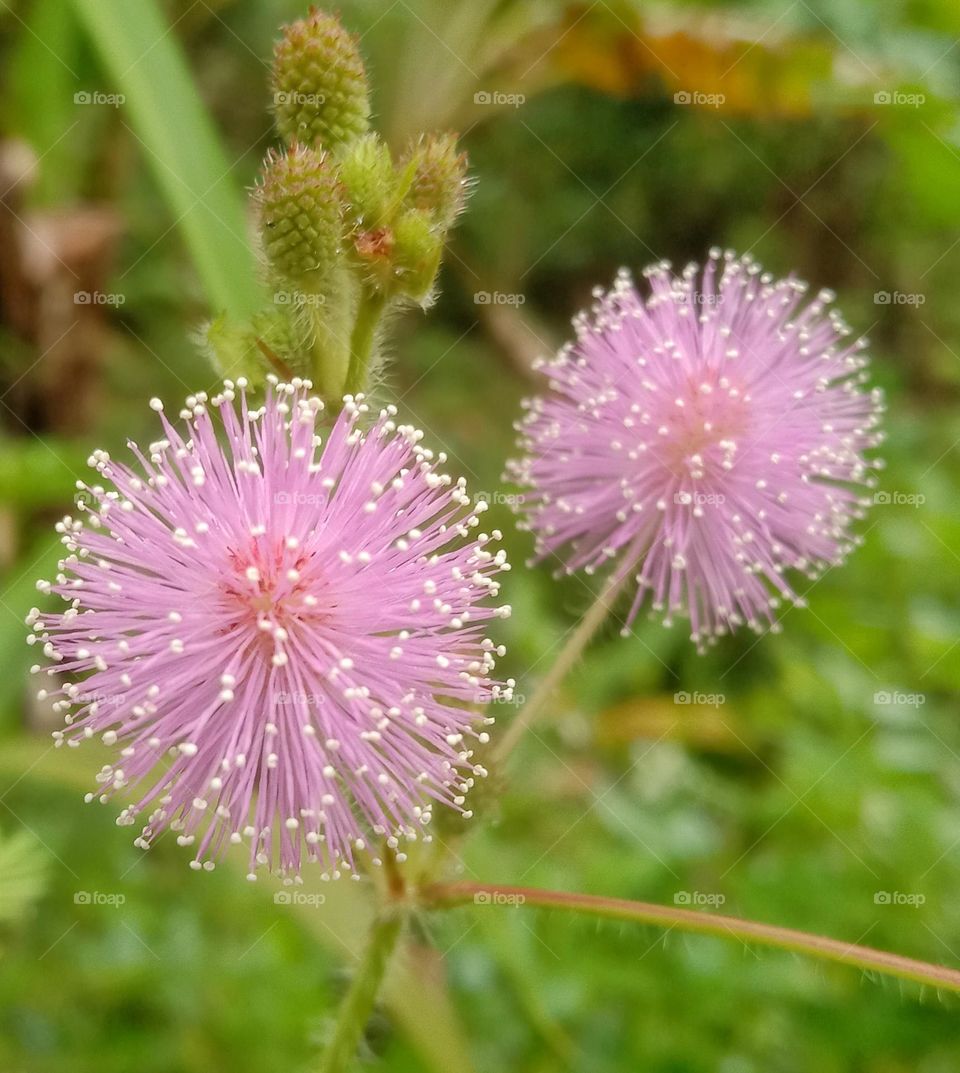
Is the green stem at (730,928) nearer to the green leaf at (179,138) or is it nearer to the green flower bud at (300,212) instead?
the green flower bud at (300,212)

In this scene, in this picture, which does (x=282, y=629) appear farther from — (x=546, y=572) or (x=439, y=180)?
(x=546, y=572)

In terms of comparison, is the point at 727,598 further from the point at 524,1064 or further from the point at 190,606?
the point at 524,1064

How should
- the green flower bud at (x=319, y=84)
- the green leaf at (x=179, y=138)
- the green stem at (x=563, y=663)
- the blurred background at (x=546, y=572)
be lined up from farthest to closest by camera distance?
the green leaf at (x=179, y=138)
the blurred background at (x=546, y=572)
the green stem at (x=563, y=663)
the green flower bud at (x=319, y=84)

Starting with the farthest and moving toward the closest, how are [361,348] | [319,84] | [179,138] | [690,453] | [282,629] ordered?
[179,138] → [690,453] → [361,348] → [319,84] → [282,629]

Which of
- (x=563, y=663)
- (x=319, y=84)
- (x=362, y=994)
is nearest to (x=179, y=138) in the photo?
(x=319, y=84)

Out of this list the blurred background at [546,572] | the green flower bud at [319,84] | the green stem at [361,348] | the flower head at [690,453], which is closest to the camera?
the green flower bud at [319,84]

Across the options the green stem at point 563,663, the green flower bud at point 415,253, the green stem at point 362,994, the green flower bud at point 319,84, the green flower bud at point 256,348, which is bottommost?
the green stem at point 362,994

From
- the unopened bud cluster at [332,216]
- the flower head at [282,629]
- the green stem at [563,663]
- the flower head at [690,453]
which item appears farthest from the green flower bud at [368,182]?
the green stem at [563,663]
